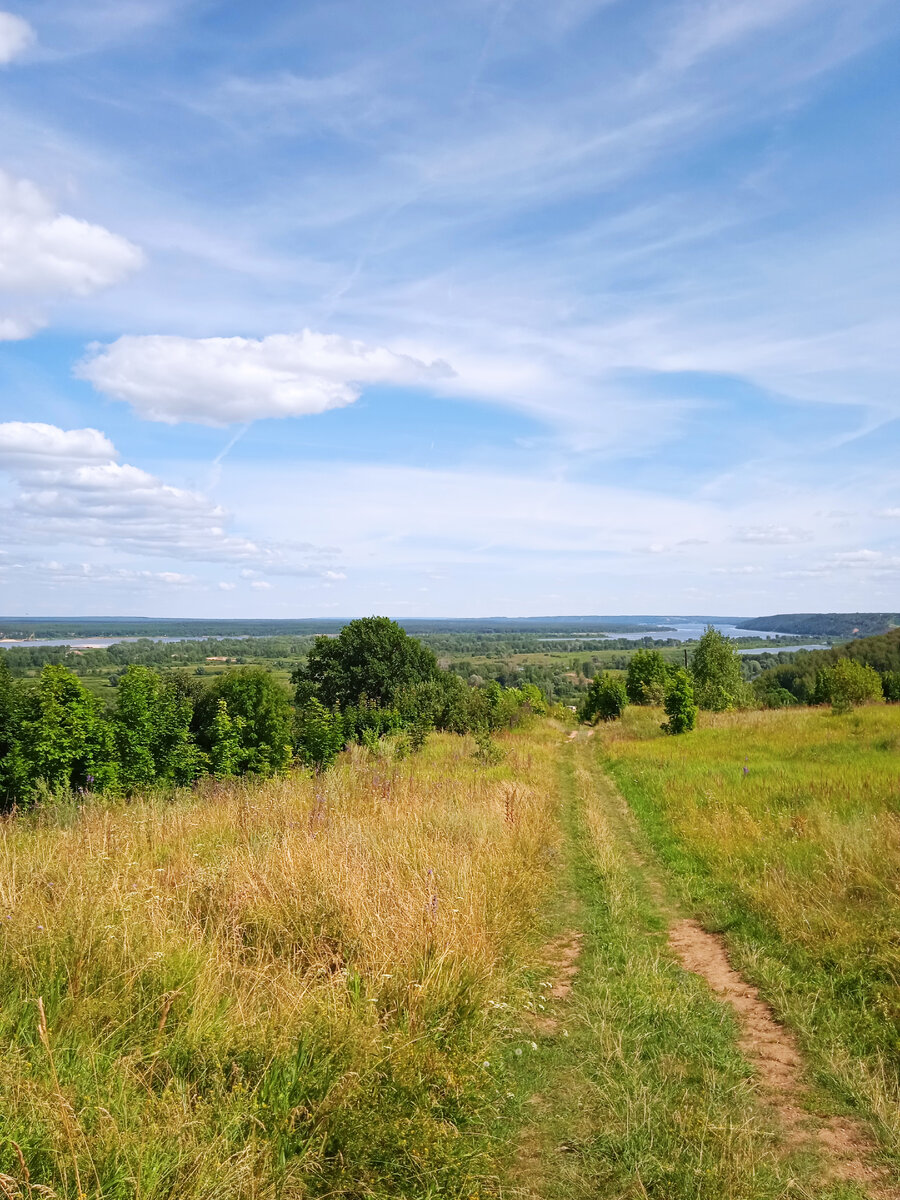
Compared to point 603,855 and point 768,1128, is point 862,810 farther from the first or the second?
point 768,1128

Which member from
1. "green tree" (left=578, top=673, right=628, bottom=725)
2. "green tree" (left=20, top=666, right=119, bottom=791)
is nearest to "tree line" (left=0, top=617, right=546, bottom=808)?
"green tree" (left=20, top=666, right=119, bottom=791)

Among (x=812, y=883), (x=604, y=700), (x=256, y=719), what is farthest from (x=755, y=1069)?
Answer: (x=604, y=700)

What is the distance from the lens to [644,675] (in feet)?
172

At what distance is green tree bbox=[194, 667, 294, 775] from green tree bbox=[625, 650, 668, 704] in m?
32.0

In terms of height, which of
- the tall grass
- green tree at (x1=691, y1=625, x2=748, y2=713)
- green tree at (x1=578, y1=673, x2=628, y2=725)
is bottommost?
green tree at (x1=578, y1=673, x2=628, y2=725)

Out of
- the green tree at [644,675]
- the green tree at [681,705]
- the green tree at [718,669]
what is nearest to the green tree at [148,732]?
the green tree at [681,705]

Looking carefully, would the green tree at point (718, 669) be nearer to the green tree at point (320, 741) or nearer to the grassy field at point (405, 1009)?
the green tree at point (320, 741)

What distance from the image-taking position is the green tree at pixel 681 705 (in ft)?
98.4

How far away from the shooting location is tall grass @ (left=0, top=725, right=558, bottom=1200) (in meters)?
2.96

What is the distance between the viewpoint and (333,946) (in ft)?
17.6

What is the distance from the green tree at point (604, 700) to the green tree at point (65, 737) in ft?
127

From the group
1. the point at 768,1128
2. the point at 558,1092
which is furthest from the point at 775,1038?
the point at 558,1092

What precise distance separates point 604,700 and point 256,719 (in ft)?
118

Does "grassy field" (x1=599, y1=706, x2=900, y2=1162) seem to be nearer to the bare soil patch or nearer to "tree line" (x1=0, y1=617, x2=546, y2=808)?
the bare soil patch
